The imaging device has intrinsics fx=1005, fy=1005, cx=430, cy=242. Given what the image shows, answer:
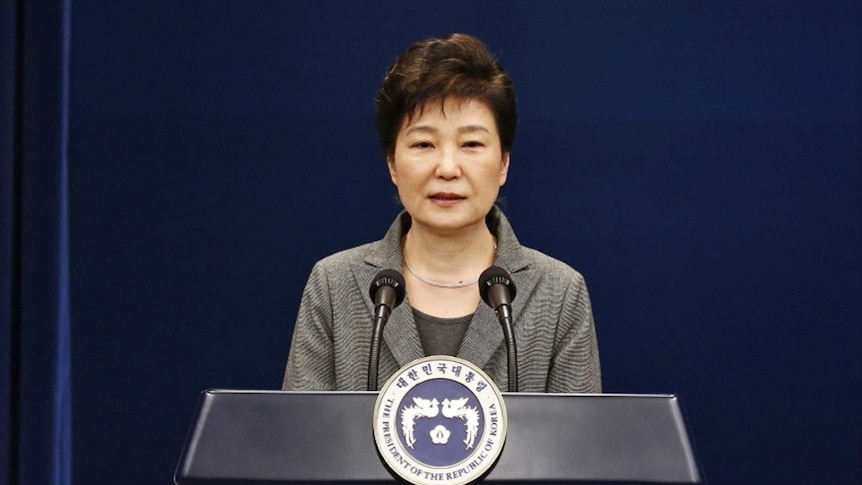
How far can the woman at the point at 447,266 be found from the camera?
1411 mm

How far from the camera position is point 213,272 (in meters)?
2.29

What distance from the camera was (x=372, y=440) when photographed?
3.11 ft

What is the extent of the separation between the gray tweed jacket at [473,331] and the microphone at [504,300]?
0.82ft

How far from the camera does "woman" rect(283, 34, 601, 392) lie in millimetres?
1411

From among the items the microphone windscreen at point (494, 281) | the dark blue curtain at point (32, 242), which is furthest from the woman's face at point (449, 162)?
the dark blue curtain at point (32, 242)

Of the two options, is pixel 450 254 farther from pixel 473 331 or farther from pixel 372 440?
pixel 372 440

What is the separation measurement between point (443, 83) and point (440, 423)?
0.62m

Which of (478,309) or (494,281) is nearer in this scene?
(494,281)

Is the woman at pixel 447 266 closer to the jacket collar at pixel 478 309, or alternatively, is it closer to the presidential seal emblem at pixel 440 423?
the jacket collar at pixel 478 309

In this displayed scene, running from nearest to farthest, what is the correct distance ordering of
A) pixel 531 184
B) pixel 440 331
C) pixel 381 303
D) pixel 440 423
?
pixel 440 423 < pixel 381 303 < pixel 440 331 < pixel 531 184

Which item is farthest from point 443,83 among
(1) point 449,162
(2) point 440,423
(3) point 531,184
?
(3) point 531,184

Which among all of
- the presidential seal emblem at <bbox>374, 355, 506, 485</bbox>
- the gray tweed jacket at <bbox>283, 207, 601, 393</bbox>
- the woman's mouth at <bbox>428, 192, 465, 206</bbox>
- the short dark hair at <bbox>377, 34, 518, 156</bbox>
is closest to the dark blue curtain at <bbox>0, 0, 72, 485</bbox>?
the gray tweed jacket at <bbox>283, 207, 601, 393</bbox>

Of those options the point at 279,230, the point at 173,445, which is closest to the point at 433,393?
the point at 279,230

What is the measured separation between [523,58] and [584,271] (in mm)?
505
